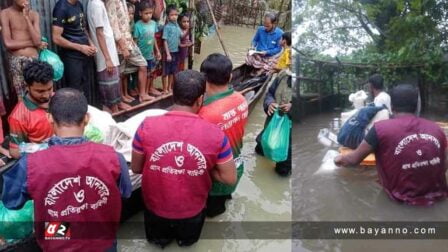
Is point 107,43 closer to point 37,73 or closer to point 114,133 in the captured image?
point 114,133

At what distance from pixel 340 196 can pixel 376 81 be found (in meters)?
0.52

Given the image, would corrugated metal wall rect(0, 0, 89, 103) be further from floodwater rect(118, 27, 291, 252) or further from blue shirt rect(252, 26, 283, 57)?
blue shirt rect(252, 26, 283, 57)

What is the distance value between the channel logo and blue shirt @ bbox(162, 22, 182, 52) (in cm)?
371

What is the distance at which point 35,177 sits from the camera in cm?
223

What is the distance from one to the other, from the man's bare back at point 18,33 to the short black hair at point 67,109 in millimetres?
1757

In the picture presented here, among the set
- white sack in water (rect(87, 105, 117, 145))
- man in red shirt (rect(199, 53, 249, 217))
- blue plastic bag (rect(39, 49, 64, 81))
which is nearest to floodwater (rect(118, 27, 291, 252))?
man in red shirt (rect(199, 53, 249, 217))

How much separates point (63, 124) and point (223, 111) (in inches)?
48.0

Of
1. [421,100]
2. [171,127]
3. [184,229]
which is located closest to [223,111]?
[171,127]

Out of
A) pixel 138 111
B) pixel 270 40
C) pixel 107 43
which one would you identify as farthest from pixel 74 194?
pixel 270 40

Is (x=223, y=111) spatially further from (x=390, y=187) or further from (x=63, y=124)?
(x=390, y=187)

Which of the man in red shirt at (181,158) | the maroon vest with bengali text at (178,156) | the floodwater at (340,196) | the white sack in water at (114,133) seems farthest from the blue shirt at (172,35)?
the floodwater at (340,196)

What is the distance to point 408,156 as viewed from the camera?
2.06m

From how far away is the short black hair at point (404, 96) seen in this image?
177 centimetres

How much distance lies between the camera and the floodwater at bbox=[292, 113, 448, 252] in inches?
73.9
